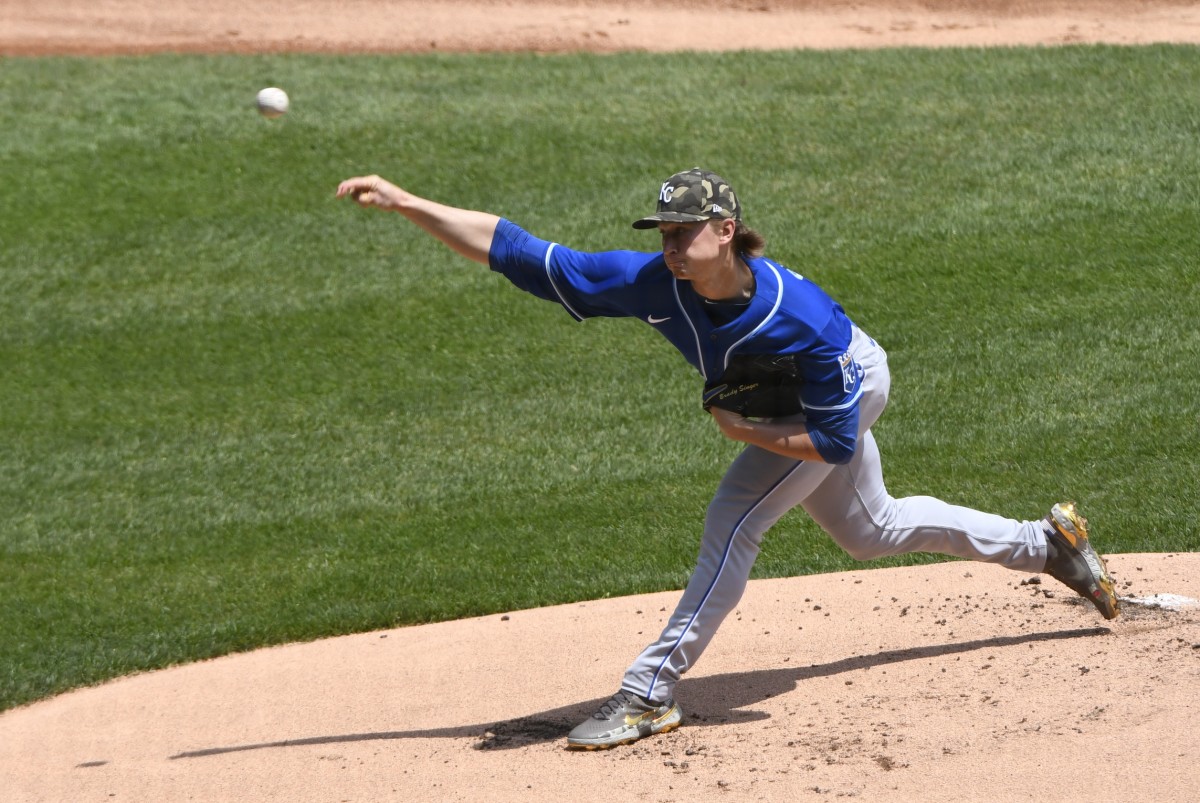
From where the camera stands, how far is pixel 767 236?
37.8 ft

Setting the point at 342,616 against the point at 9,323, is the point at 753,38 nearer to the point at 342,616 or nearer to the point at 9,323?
the point at 9,323

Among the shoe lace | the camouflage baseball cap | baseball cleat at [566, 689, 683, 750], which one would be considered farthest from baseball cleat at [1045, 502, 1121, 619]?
the camouflage baseball cap

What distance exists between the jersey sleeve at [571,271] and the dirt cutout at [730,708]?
153 centimetres

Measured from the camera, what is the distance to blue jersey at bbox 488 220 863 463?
4656 mm

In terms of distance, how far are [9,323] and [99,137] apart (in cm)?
330

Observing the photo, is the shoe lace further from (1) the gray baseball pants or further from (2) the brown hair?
(2) the brown hair

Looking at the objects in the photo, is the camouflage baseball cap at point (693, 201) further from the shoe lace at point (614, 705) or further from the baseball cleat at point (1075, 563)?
the baseball cleat at point (1075, 563)

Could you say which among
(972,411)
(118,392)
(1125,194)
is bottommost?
(118,392)

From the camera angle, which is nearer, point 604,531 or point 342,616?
point 342,616

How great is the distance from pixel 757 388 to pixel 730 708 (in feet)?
4.06

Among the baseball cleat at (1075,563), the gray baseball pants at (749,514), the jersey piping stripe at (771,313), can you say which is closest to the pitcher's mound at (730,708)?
the baseball cleat at (1075,563)

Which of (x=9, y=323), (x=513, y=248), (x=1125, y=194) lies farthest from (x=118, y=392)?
(x=1125, y=194)

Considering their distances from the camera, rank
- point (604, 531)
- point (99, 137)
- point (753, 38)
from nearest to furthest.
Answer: point (604, 531) → point (99, 137) → point (753, 38)

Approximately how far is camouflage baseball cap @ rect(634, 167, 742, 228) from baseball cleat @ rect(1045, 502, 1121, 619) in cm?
185
